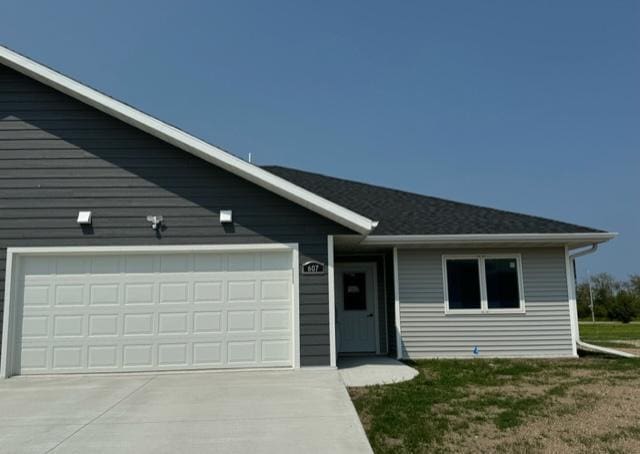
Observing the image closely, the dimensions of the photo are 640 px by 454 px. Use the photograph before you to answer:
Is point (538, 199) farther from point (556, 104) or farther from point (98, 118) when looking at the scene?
point (98, 118)

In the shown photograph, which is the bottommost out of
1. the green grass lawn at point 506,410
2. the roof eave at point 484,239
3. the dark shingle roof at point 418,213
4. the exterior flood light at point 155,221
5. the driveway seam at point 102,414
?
the green grass lawn at point 506,410

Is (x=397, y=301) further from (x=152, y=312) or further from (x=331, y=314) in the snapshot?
(x=152, y=312)

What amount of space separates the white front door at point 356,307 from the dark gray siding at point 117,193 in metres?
2.71

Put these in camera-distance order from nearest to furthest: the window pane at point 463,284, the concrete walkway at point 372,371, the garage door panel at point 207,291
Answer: the concrete walkway at point 372,371
the garage door panel at point 207,291
the window pane at point 463,284

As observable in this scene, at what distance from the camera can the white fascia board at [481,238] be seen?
30.9ft

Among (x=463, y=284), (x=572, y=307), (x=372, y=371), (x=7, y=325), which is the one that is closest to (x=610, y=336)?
(x=572, y=307)

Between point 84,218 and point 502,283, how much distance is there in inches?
321

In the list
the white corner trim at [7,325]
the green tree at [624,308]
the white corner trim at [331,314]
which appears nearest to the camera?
the white corner trim at [7,325]

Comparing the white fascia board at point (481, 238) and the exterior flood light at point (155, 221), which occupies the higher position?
the exterior flood light at point (155, 221)

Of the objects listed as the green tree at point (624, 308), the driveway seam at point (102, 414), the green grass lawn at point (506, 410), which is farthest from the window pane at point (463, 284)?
the green tree at point (624, 308)

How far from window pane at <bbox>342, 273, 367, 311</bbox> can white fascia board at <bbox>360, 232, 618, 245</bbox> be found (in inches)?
55.9

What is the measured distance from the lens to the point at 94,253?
7828 mm

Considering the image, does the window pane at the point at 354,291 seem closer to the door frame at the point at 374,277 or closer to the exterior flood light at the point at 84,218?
the door frame at the point at 374,277

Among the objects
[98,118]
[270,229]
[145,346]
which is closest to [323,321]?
[270,229]
